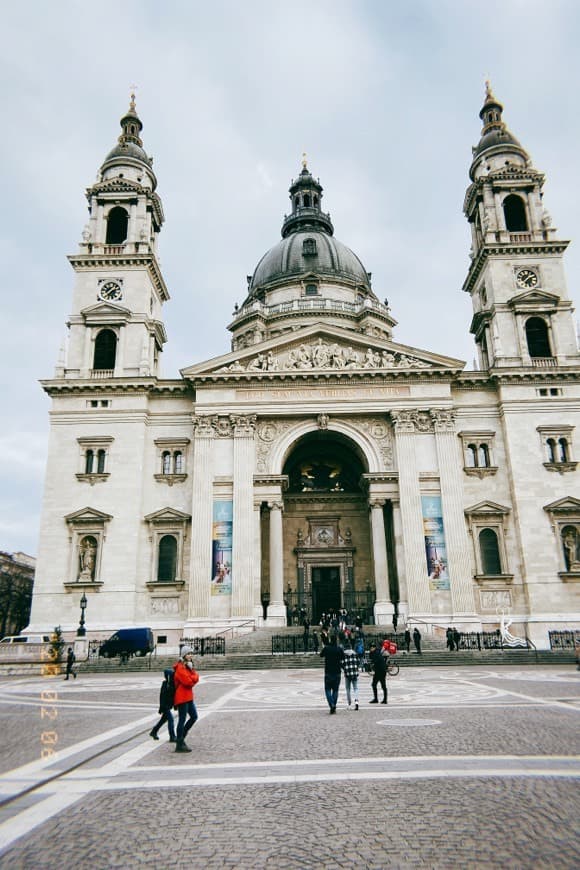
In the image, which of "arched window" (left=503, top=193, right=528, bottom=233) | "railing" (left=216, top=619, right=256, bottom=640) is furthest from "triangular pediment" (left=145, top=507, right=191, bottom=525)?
"arched window" (left=503, top=193, right=528, bottom=233)

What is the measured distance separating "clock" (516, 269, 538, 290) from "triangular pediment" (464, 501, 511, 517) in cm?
1481

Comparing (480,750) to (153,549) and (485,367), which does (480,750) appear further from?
(485,367)

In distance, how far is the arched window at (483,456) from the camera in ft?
127

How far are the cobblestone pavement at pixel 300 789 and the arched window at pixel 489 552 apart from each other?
76.0ft

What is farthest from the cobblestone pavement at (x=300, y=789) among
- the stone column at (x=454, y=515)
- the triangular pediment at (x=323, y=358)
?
the triangular pediment at (x=323, y=358)

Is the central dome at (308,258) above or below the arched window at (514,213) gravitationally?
above

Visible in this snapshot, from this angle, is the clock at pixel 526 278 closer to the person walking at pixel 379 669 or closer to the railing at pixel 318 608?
the railing at pixel 318 608

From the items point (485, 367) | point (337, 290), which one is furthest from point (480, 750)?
point (337, 290)

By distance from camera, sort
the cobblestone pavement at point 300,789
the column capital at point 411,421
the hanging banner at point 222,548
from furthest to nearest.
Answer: the column capital at point 411,421
the hanging banner at point 222,548
the cobblestone pavement at point 300,789

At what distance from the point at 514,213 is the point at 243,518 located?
28527mm

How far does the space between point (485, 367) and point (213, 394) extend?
62.3ft

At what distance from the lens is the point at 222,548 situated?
118ft

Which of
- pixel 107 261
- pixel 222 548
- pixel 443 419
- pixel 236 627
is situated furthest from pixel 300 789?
pixel 107 261

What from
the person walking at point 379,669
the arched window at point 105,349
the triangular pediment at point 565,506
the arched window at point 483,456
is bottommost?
the person walking at point 379,669
